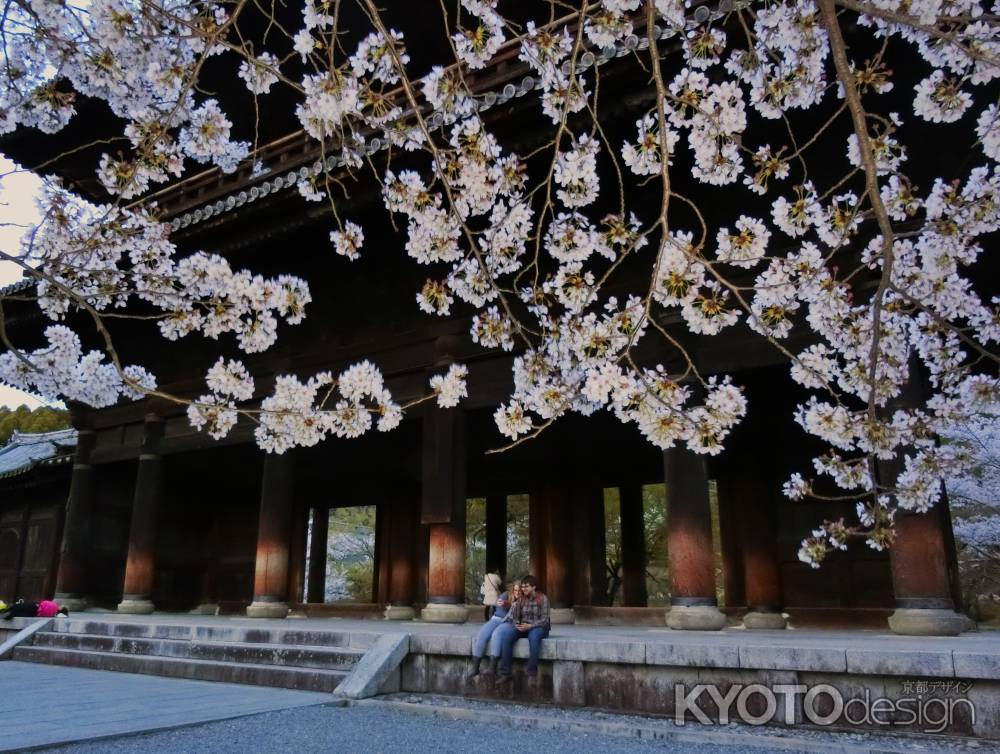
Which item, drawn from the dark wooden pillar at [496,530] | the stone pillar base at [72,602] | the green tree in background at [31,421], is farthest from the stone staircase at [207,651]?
the green tree in background at [31,421]

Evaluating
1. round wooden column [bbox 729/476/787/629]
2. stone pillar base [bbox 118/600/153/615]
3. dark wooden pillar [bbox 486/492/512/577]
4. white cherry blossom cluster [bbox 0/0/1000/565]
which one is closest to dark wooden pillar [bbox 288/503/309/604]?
stone pillar base [bbox 118/600/153/615]

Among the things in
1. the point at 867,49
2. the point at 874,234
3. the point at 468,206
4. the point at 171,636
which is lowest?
the point at 171,636

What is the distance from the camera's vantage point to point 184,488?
14023 millimetres

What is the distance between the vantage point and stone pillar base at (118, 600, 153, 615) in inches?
424

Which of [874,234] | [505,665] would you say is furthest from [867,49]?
[505,665]

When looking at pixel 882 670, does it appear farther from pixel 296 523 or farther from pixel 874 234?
pixel 296 523

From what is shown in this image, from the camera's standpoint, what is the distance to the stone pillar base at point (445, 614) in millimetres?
8023

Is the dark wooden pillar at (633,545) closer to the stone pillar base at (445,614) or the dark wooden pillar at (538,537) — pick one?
the dark wooden pillar at (538,537)

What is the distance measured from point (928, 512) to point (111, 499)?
1239cm

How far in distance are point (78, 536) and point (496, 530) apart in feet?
23.0

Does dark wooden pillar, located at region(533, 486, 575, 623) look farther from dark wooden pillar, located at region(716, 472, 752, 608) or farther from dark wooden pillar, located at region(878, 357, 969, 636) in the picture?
dark wooden pillar, located at region(878, 357, 969, 636)

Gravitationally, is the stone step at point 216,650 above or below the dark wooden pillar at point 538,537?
below

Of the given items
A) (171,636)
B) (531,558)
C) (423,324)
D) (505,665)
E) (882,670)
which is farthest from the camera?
(531,558)

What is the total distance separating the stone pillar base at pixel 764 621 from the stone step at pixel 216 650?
219 inches
